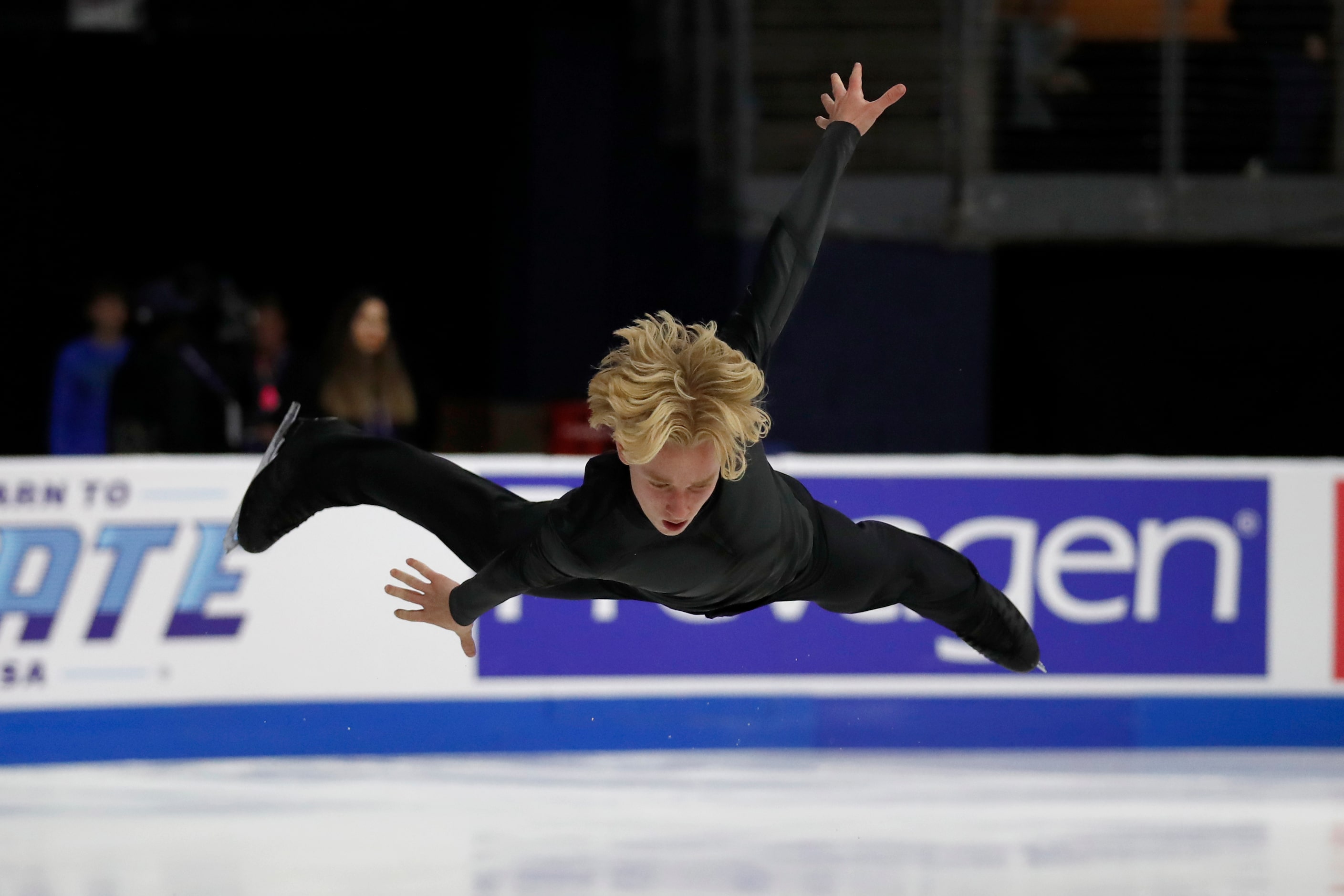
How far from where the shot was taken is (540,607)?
602cm

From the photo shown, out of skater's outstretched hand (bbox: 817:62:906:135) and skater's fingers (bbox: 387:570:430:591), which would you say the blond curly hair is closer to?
skater's fingers (bbox: 387:570:430:591)

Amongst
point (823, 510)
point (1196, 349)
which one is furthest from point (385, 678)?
point (1196, 349)

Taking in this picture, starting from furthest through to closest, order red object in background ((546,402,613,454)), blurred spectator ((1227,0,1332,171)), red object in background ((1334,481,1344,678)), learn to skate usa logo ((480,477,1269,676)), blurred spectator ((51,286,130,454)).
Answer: red object in background ((546,402,613,454)) → blurred spectator ((1227,0,1332,171)) → blurred spectator ((51,286,130,454)) → red object in background ((1334,481,1344,678)) → learn to skate usa logo ((480,477,1269,676))

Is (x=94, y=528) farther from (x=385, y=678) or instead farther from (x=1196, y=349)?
(x=1196, y=349)

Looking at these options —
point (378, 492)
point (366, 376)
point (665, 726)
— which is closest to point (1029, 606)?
point (665, 726)

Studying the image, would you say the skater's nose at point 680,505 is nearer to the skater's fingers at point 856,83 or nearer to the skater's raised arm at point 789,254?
the skater's raised arm at point 789,254

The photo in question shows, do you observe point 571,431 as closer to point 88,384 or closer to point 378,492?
point 88,384

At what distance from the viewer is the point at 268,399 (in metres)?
6.84

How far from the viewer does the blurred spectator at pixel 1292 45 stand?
8016 millimetres

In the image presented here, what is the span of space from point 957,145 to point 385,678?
12.6ft

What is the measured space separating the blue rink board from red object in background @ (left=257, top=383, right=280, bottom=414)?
1411 millimetres

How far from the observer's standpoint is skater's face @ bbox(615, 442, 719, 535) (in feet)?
10.1

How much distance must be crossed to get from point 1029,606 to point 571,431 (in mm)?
3077

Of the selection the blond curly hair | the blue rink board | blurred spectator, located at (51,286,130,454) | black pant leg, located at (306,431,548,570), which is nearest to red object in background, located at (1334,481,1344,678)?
the blue rink board
